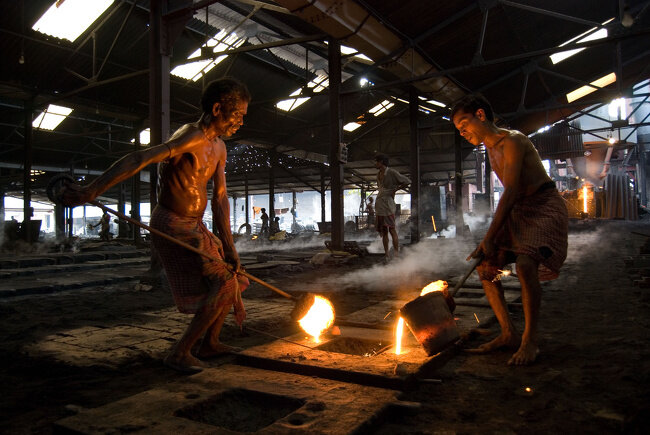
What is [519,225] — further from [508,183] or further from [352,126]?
[352,126]

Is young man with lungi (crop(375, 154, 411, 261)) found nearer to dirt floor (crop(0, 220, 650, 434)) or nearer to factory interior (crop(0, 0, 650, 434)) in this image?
factory interior (crop(0, 0, 650, 434))

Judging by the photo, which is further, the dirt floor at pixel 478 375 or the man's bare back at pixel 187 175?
the man's bare back at pixel 187 175

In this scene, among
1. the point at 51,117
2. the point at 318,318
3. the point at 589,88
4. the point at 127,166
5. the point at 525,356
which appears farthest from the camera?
the point at 589,88

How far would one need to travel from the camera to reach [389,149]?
21938 millimetres

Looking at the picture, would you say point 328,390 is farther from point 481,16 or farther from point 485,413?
point 481,16

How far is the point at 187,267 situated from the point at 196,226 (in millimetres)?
297

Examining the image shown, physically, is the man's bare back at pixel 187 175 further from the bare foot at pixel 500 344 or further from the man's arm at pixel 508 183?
the bare foot at pixel 500 344

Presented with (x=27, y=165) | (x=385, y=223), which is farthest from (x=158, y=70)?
(x=27, y=165)

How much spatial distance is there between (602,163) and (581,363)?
98.2ft

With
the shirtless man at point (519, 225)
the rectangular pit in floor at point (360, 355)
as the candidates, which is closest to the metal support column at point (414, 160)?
the rectangular pit in floor at point (360, 355)

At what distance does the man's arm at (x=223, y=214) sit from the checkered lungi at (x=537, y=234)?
72.1 inches

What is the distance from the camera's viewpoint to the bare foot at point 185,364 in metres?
2.59

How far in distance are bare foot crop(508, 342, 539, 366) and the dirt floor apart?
0.05 metres

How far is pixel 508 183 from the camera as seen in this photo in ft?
9.42
